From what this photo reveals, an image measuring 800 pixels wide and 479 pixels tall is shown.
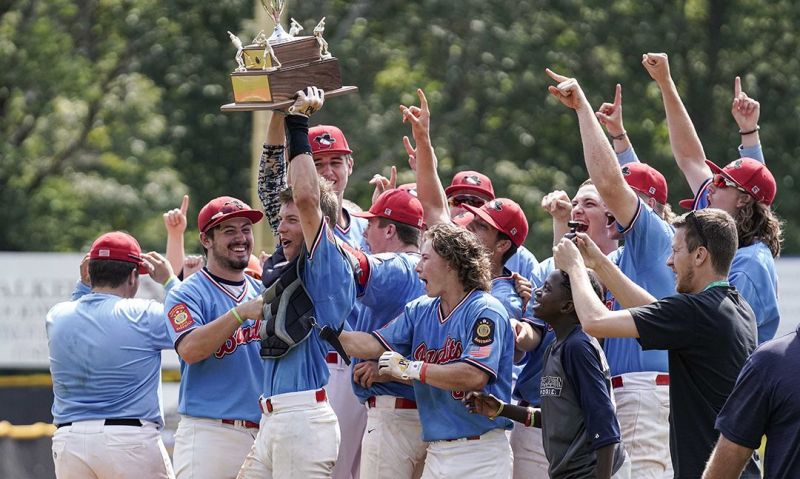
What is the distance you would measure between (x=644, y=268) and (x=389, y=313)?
4.85 ft

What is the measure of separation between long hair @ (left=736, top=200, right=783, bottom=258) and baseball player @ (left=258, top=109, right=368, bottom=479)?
7.16ft

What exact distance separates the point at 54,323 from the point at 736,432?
15.6 ft

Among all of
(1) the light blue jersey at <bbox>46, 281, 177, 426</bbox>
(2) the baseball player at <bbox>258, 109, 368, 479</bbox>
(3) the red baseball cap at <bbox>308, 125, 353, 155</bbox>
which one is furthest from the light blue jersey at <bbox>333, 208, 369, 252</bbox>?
(1) the light blue jersey at <bbox>46, 281, 177, 426</bbox>

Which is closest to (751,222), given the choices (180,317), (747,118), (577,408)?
(747,118)

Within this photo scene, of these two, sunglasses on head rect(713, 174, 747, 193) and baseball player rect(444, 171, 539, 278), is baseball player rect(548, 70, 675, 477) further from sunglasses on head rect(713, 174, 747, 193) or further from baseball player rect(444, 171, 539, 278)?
baseball player rect(444, 171, 539, 278)

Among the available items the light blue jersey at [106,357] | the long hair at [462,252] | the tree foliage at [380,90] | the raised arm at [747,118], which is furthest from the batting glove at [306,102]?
the tree foliage at [380,90]

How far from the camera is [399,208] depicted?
7723 millimetres

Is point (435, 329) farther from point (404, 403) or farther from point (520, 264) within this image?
point (520, 264)

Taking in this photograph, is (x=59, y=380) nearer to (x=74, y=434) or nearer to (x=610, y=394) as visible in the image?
(x=74, y=434)

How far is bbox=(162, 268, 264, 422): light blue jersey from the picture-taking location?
7645 millimetres

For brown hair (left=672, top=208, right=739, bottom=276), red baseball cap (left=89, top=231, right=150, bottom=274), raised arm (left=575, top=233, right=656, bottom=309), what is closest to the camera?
brown hair (left=672, top=208, right=739, bottom=276)

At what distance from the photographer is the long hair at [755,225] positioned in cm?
732

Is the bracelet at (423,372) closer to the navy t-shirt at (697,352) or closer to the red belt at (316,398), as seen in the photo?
the red belt at (316,398)

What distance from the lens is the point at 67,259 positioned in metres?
17.4
